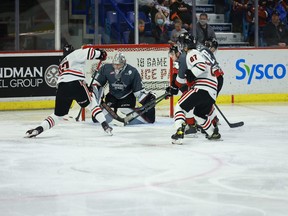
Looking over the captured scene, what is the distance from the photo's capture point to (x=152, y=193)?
5023mm

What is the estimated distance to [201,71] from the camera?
7555mm

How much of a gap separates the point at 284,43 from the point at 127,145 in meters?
6.15

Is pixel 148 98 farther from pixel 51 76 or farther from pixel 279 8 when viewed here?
pixel 279 8

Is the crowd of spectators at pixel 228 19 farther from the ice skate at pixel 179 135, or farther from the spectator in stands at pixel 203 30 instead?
the ice skate at pixel 179 135

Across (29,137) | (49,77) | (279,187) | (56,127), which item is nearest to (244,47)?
(49,77)

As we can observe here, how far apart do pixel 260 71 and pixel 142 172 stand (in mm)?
6687

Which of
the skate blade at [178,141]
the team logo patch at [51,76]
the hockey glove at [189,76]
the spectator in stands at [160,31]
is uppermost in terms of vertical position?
the spectator in stands at [160,31]

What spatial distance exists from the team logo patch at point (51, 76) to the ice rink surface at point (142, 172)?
1.93 metres

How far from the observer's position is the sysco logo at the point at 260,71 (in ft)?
39.9

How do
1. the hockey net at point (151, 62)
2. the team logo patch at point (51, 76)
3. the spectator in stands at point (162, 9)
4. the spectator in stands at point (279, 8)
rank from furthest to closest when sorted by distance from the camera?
the spectator in stands at point (279, 8) < the spectator in stands at point (162, 9) < the team logo patch at point (51, 76) < the hockey net at point (151, 62)

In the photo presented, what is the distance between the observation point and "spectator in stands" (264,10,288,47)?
1300 cm

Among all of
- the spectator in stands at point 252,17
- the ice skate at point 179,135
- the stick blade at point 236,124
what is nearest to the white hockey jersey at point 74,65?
the ice skate at point 179,135

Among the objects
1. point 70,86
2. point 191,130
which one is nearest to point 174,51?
point 191,130

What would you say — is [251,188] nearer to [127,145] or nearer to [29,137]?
[127,145]
